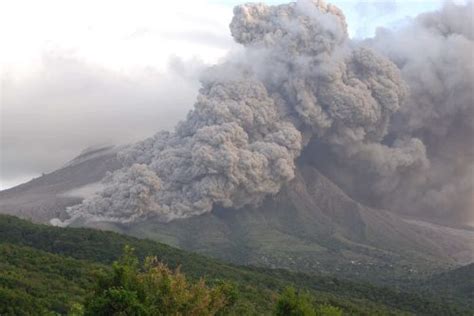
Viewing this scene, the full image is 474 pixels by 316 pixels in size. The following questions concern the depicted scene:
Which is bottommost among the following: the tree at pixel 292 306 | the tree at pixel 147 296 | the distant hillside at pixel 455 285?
the distant hillside at pixel 455 285

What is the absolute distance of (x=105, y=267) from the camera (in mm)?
51312

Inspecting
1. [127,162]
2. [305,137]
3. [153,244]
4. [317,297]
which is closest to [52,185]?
[127,162]

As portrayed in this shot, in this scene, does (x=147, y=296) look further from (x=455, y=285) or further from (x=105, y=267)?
(x=455, y=285)

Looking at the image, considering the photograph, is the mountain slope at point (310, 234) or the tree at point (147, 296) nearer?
the tree at point (147, 296)

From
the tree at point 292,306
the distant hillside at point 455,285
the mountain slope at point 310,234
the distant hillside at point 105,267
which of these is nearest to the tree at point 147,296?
the tree at point 292,306

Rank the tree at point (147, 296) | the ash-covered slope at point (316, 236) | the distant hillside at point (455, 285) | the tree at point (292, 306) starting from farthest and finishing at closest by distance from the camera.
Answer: the ash-covered slope at point (316, 236)
the distant hillside at point (455, 285)
the tree at point (292, 306)
the tree at point (147, 296)

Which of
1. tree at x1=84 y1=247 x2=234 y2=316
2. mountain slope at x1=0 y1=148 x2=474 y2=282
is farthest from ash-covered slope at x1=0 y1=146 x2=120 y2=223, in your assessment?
tree at x1=84 y1=247 x2=234 y2=316

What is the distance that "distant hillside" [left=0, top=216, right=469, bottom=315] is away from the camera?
43.5 metres

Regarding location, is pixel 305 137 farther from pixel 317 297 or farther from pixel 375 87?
pixel 317 297

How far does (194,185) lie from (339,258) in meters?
19.2

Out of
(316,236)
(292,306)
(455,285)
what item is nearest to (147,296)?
(292,306)

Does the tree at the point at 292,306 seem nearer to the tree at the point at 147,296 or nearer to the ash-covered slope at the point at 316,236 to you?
the tree at the point at 147,296

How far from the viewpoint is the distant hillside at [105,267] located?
43.5 metres

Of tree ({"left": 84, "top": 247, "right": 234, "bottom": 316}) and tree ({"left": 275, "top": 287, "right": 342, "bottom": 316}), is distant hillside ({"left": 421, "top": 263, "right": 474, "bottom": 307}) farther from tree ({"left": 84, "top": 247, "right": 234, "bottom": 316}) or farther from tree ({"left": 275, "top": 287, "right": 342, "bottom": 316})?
tree ({"left": 84, "top": 247, "right": 234, "bottom": 316})
